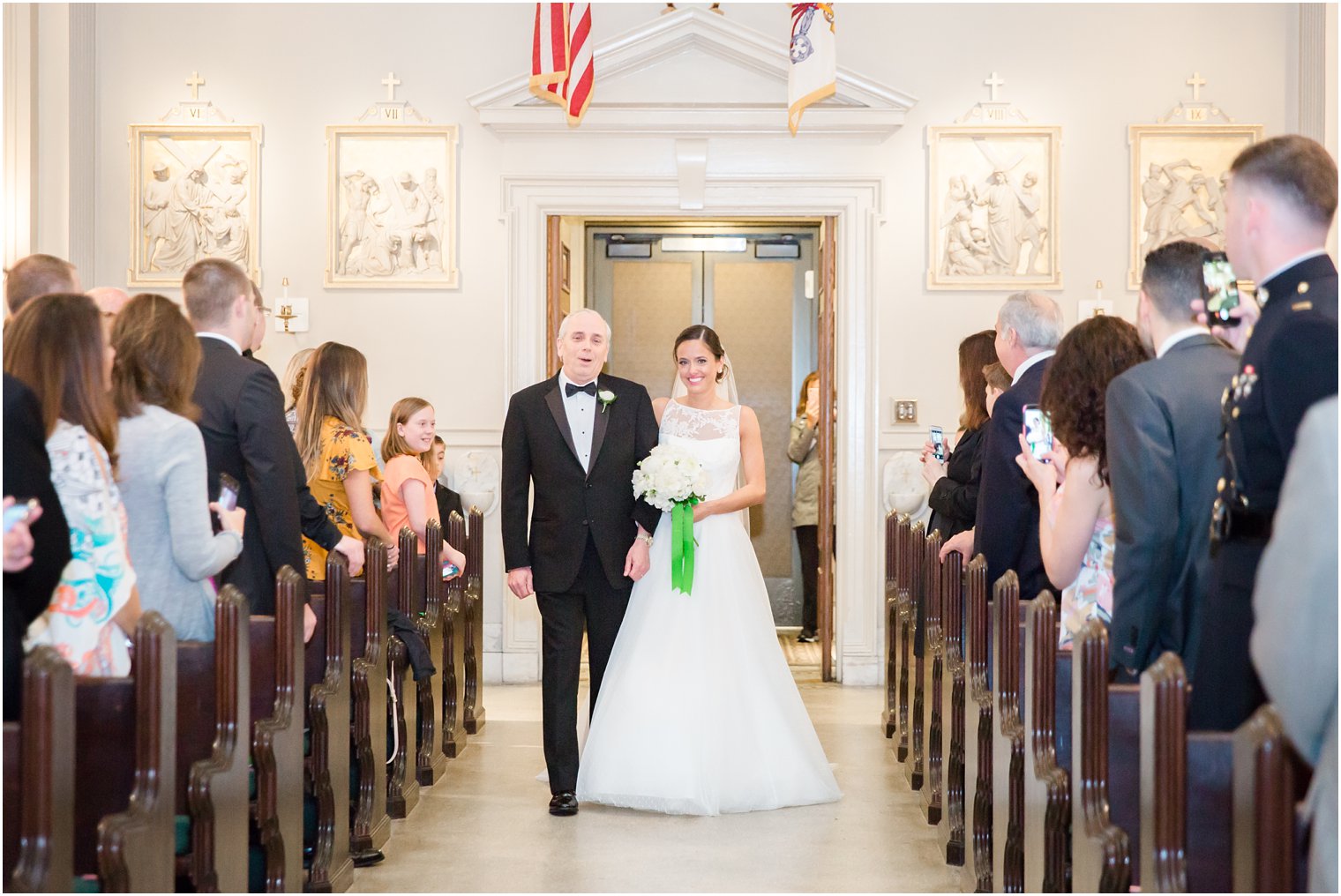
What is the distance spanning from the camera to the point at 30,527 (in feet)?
8.45

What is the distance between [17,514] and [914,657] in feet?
14.7

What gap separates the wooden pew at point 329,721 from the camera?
13.6ft

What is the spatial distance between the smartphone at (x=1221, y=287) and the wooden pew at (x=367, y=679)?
287 cm

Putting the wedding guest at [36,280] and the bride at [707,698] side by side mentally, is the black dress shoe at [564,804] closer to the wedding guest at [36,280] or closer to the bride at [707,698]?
the bride at [707,698]

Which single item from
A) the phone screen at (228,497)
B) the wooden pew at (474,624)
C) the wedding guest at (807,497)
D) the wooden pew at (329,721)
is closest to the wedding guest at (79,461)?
the phone screen at (228,497)

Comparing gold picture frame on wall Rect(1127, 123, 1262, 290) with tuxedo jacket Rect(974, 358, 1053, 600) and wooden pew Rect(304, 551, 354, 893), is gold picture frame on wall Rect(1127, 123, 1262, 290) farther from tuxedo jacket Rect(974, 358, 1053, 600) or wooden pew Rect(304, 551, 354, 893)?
wooden pew Rect(304, 551, 354, 893)

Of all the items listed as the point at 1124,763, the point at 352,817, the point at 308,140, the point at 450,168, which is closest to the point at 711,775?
the point at 352,817

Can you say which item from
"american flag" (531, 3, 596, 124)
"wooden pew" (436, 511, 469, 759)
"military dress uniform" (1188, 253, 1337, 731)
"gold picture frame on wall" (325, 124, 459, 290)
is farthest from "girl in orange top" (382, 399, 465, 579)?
"military dress uniform" (1188, 253, 1337, 731)

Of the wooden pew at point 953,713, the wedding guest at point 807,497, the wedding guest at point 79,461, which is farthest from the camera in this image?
the wedding guest at point 807,497

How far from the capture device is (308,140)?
8359 millimetres

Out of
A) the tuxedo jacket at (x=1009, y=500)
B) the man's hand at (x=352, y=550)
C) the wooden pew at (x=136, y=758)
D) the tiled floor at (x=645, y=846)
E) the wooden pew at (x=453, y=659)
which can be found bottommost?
the tiled floor at (x=645, y=846)

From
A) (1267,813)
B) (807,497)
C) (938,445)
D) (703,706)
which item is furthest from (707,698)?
(807,497)

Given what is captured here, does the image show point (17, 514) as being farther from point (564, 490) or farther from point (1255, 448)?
point (564, 490)

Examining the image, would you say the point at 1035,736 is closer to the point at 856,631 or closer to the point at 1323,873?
the point at 1323,873
